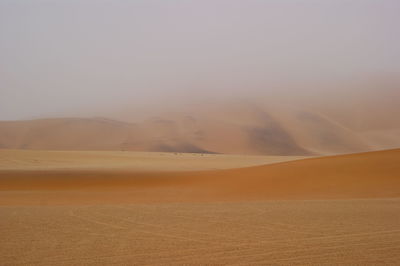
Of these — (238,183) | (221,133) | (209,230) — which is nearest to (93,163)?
(238,183)

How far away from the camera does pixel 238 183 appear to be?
2075 cm

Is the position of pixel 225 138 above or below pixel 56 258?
above

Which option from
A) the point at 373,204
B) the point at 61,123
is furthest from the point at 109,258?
the point at 61,123

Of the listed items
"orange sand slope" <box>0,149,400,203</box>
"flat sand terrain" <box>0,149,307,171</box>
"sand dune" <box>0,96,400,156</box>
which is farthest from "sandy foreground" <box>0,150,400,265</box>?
"sand dune" <box>0,96,400,156</box>

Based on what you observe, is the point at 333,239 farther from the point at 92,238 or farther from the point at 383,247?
the point at 92,238

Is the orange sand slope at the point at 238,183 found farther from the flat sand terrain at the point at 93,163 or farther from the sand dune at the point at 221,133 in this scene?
the sand dune at the point at 221,133

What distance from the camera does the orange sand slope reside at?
16547 mm

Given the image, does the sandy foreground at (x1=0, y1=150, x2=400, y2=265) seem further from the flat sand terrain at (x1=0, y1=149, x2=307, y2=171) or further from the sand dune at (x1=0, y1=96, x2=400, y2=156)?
the sand dune at (x1=0, y1=96, x2=400, y2=156)

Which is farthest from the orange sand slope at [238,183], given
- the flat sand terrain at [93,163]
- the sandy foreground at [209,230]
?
the flat sand terrain at [93,163]

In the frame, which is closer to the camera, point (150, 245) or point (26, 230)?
point (150, 245)

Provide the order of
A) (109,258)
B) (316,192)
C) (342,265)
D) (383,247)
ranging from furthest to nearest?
(316,192)
(383,247)
(109,258)
(342,265)

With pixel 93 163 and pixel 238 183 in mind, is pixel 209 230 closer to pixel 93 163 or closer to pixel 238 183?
pixel 238 183

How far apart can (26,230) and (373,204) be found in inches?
345

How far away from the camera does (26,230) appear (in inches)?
324
